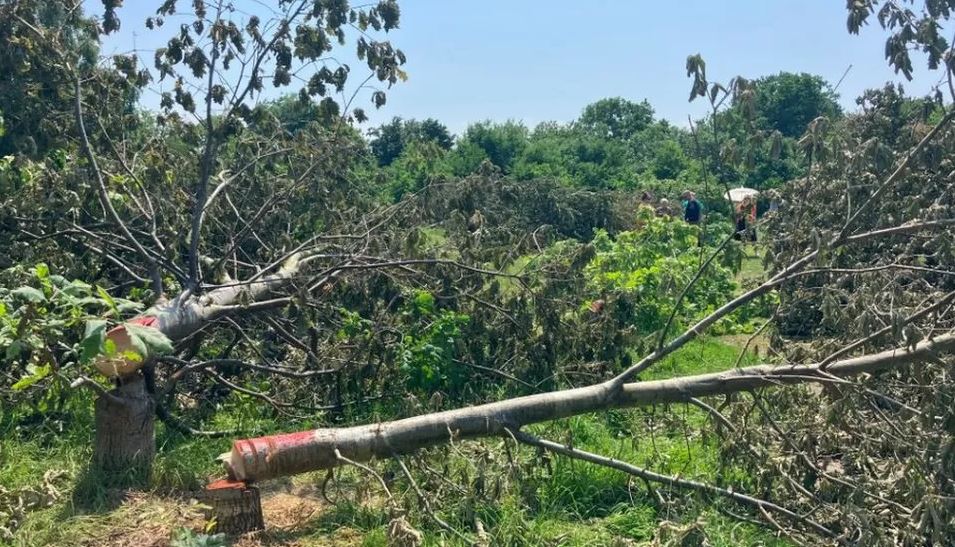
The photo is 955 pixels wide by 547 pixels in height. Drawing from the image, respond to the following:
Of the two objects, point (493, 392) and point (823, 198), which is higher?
point (823, 198)

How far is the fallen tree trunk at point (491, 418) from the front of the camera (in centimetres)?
362

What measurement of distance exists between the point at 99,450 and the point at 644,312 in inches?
183

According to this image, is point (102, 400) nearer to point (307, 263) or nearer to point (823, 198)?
point (307, 263)

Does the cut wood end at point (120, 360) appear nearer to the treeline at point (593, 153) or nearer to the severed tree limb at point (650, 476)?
the severed tree limb at point (650, 476)

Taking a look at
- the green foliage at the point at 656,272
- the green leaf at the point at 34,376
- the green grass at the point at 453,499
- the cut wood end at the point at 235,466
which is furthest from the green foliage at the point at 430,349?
the green leaf at the point at 34,376

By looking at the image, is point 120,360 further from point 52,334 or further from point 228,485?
point 228,485

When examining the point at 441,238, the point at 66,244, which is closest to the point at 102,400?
the point at 66,244

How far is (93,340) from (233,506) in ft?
3.73

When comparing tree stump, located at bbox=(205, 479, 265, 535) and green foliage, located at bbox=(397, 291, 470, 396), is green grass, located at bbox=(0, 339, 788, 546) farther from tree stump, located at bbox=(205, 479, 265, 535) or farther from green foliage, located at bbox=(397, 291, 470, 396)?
green foliage, located at bbox=(397, 291, 470, 396)

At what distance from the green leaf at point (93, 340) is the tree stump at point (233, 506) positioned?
1052 mm

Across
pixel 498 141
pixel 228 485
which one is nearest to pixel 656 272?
pixel 228 485


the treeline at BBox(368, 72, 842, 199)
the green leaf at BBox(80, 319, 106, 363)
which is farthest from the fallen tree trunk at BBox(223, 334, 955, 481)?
the treeline at BBox(368, 72, 842, 199)

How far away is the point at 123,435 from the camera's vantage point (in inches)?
159

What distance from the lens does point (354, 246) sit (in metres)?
5.82
